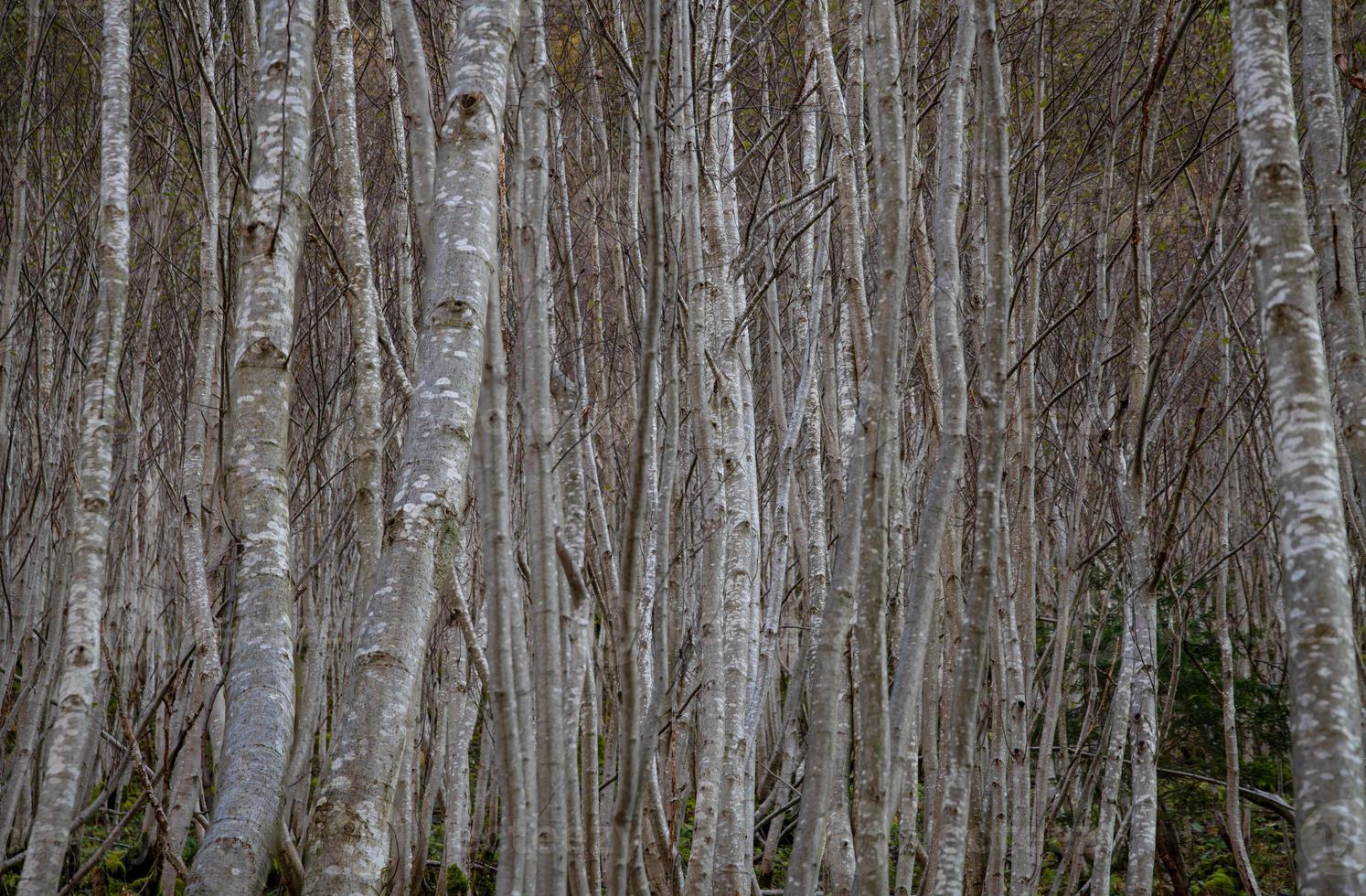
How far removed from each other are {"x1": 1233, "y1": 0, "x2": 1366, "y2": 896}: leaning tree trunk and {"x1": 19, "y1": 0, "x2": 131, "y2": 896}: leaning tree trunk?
2.76 meters

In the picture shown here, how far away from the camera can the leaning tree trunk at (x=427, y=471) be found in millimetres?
1602

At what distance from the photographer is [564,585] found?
107 inches

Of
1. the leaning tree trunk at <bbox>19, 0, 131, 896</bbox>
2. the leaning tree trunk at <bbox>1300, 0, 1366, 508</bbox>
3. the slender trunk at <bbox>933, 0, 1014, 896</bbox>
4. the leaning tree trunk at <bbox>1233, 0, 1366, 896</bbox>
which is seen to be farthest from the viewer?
the leaning tree trunk at <bbox>19, 0, 131, 896</bbox>

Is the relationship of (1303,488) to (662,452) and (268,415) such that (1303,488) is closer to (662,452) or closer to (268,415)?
(662,452)

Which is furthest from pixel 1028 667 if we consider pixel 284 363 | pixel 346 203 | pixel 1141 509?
pixel 284 363

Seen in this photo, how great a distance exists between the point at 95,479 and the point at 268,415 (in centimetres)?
137

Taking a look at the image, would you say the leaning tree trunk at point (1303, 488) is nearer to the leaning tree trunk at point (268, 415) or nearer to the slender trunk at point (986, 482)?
the slender trunk at point (986, 482)

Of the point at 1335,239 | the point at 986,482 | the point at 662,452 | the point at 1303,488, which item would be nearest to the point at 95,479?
the point at 662,452

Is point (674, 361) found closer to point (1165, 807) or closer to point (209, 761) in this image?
point (1165, 807)

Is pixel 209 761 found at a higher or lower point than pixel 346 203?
lower

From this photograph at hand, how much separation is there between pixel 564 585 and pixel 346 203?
1.32 m

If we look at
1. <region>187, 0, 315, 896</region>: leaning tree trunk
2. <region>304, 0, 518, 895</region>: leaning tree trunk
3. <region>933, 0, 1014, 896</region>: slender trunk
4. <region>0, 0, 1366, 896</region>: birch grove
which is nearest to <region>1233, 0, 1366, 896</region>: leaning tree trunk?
<region>0, 0, 1366, 896</region>: birch grove

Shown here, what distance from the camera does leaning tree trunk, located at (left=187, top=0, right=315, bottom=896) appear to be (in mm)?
1802

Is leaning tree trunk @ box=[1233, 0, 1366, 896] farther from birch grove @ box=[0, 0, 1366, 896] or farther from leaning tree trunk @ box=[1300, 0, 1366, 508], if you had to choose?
leaning tree trunk @ box=[1300, 0, 1366, 508]
